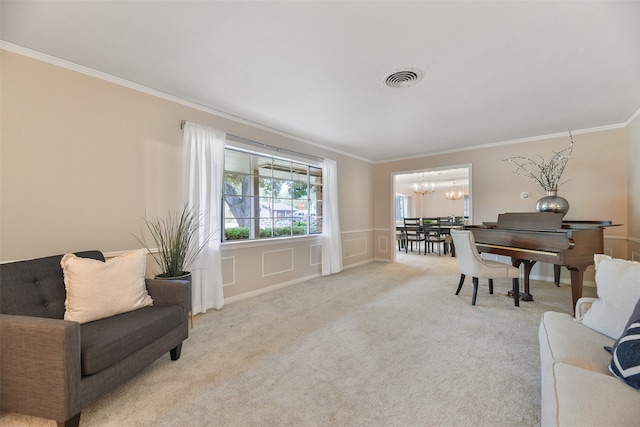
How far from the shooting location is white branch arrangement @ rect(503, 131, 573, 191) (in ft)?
13.1

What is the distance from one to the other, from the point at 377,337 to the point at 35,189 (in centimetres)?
311

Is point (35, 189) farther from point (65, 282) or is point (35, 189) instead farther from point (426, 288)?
point (426, 288)

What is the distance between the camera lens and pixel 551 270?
13.8ft

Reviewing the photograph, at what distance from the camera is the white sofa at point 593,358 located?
2.86 feet

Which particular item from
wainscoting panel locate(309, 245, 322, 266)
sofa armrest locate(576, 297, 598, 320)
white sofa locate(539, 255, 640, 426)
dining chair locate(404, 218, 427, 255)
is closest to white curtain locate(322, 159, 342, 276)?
wainscoting panel locate(309, 245, 322, 266)

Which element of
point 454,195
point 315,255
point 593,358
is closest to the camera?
point 593,358

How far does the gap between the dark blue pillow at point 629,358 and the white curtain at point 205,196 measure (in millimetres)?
3151

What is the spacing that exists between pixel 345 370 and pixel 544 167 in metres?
4.58

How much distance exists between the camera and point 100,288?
5.62ft

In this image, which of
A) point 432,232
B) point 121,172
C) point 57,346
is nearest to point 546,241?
point 57,346

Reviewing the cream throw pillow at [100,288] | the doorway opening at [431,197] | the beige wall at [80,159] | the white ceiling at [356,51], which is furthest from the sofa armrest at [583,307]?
the doorway opening at [431,197]

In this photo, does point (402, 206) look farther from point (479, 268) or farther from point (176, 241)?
point (176, 241)

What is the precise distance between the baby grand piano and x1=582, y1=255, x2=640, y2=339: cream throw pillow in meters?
1.30

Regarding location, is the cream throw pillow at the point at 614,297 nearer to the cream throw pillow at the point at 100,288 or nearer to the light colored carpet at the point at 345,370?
the light colored carpet at the point at 345,370
